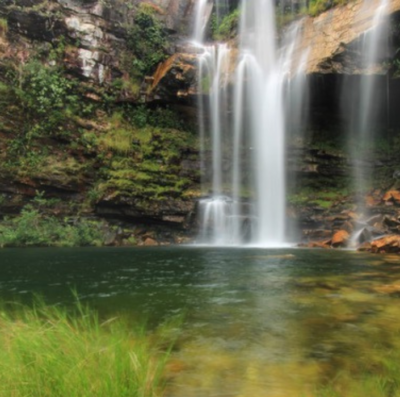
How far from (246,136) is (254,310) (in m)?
21.5

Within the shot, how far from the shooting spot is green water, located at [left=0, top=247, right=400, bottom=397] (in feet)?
11.1

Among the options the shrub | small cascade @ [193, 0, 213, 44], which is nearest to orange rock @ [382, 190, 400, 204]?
the shrub

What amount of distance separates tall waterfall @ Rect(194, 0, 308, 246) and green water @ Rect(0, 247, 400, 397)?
11.5m

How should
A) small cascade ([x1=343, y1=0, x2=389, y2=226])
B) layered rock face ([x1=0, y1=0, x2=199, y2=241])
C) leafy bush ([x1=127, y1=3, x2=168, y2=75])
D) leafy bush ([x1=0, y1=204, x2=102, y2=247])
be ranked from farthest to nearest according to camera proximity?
leafy bush ([x1=127, y1=3, x2=168, y2=75])
layered rock face ([x1=0, y1=0, x2=199, y2=241])
leafy bush ([x1=0, y1=204, x2=102, y2=247])
small cascade ([x1=343, y1=0, x2=389, y2=226])

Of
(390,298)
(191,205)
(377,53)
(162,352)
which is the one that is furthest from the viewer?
(191,205)

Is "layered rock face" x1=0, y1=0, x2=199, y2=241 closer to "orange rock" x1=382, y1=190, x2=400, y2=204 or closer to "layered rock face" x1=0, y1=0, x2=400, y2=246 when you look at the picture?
"layered rock face" x1=0, y1=0, x2=400, y2=246

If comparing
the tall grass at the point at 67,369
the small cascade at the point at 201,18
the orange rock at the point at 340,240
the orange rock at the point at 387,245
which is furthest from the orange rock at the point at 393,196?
the tall grass at the point at 67,369

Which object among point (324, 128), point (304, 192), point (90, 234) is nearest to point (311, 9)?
point (324, 128)

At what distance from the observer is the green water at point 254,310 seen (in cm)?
339

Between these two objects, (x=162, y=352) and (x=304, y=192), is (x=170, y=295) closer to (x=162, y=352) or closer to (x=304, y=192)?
(x=162, y=352)

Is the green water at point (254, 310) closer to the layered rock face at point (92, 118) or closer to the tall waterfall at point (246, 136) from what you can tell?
the tall waterfall at point (246, 136)

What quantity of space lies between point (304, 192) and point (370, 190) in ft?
14.2

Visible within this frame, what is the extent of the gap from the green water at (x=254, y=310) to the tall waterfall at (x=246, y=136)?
1155 centimetres

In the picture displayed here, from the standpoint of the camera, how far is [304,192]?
81.8 feet
